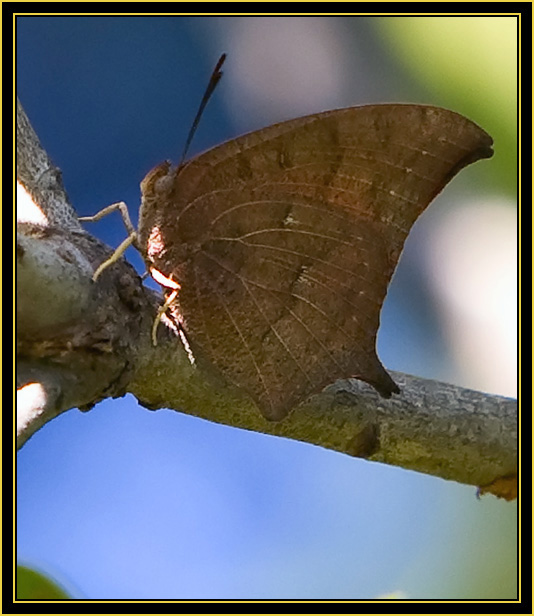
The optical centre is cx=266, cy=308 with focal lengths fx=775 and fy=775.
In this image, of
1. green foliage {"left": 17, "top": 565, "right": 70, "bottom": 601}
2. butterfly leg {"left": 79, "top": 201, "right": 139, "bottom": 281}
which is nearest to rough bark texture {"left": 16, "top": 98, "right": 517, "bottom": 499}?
butterfly leg {"left": 79, "top": 201, "right": 139, "bottom": 281}

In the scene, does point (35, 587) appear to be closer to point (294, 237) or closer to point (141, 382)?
point (141, 382)

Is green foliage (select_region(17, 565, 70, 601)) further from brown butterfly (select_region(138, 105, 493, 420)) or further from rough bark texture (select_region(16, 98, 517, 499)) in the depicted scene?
brown butterfly (select_region(138, 105, 493, 420))

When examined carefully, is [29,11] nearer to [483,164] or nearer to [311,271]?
[311,271]

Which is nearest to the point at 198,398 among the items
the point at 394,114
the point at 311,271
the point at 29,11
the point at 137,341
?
the point at 137,341

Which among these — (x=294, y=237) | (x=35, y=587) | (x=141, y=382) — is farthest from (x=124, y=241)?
(x=35, y=587)

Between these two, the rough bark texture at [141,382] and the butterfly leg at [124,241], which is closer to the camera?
the rough bark texture at [141,382]

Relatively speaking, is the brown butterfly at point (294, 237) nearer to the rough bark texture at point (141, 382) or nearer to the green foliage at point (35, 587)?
the rough bark texture at point (141, 382)

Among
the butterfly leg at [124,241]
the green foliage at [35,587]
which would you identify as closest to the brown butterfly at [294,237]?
the butterfly leg at [124,241]
